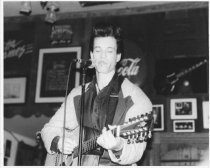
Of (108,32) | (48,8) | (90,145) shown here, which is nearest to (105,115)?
(90,145)

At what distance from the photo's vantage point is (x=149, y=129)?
8.57 feet

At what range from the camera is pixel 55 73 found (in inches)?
248

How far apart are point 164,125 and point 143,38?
142cm

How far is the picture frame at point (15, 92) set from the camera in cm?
636

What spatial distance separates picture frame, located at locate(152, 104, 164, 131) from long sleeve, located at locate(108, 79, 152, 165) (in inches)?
106

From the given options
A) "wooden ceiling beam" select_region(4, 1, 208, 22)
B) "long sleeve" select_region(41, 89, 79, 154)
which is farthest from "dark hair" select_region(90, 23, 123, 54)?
"wooden ceiling beam" select_region(4, 1, 208, 22)

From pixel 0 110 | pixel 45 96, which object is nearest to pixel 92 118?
pixel 0 110

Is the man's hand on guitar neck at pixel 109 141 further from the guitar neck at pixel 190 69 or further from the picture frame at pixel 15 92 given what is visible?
the picture frame at pixel 15 92

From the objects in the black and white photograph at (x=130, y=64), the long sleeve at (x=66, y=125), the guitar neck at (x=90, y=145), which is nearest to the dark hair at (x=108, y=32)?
the long sleeve at (x=66, y=125)

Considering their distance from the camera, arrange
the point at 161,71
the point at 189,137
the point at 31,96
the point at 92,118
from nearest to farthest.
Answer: the point at 92,118 < the point at 189,137 < the point at 161,71 < the point at 31,96

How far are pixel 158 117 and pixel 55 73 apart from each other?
1.81m

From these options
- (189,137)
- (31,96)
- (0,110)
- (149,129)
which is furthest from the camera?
(31,96)

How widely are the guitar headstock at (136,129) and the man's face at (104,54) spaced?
28.8 inches

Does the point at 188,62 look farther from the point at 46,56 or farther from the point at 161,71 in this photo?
the point at 46,56
